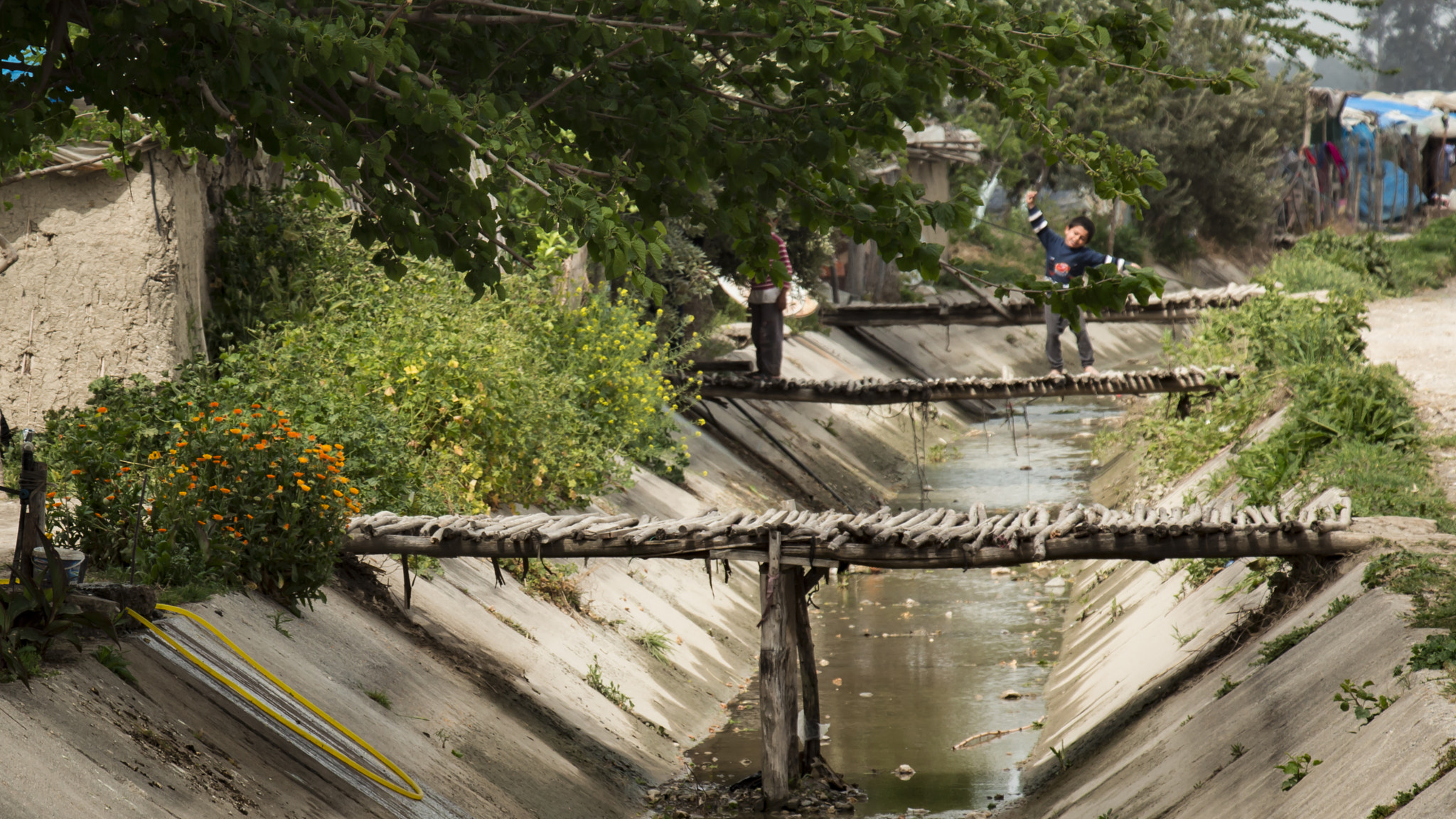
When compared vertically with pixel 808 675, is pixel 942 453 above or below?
below

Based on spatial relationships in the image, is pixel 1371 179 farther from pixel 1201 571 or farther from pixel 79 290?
pixel 79 290

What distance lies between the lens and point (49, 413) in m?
8.61

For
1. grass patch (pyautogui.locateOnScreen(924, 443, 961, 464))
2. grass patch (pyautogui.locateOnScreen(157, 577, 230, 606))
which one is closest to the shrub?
grass patch (pyautogui.locateOnScreen(157, 577, 230, 606))

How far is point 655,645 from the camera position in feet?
37.3

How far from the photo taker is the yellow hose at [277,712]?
686 centimetres

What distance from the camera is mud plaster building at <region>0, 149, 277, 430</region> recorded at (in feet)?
33.8

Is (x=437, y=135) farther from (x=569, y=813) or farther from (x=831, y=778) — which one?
(x=831, y=778)

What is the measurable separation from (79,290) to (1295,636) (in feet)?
28.5

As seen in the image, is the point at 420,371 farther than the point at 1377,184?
No

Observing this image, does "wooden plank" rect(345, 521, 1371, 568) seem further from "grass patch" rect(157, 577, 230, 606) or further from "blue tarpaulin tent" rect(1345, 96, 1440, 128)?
"blue tarpaulin tent" rect(1345, 96, 1440, 128)

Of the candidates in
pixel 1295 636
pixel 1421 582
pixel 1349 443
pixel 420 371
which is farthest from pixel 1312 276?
pixel 420 371

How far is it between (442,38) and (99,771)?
3.13m

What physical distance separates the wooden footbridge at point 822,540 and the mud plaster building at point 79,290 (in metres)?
2.94

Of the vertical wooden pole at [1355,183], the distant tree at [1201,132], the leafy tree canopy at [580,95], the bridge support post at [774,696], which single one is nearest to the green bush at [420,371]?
the bridge support post at [774,696]
